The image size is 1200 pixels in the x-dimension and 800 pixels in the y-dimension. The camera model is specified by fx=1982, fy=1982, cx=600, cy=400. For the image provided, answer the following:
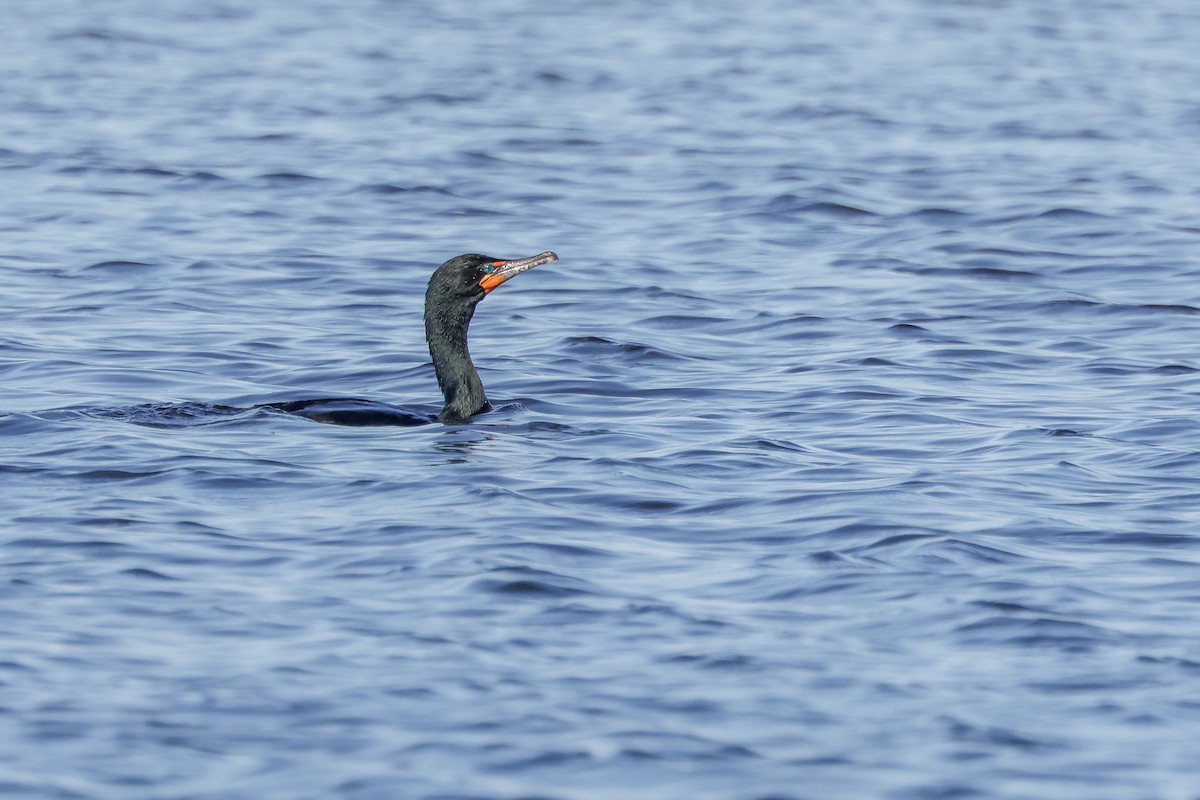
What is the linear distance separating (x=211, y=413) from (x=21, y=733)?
5206 mm

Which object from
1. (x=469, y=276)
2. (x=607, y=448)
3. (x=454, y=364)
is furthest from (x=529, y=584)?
(x=469, y=276)

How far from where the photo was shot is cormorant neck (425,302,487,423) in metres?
12.3

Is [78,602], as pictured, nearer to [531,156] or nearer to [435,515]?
[435,515]

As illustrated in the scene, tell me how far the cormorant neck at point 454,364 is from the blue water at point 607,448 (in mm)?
199

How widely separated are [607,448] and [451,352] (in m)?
1.51

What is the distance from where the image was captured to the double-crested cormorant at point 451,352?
11867mm

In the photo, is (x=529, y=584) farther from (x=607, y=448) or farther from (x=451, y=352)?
(x=451, y=352)

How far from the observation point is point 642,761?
6648 mm

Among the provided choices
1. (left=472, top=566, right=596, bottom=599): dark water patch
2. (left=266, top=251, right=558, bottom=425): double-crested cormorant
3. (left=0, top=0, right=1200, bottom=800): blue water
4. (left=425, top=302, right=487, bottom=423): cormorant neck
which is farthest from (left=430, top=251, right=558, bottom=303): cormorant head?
(left=472, top=566, right=596, bottom=599): dark water patch

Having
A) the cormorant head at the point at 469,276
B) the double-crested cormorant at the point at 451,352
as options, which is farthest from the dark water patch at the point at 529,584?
the cormorant head at the point at 469,276

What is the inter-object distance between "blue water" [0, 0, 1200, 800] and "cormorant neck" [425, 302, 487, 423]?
0.20 meters

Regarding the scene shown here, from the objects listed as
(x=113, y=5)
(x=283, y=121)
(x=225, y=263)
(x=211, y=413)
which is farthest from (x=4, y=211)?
(x=113, y=5)

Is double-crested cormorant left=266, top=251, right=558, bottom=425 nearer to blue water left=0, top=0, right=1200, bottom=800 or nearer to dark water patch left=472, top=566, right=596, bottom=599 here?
blue water left=0, top=0, right=1200, bottom=800

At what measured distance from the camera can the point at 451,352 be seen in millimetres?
12383
